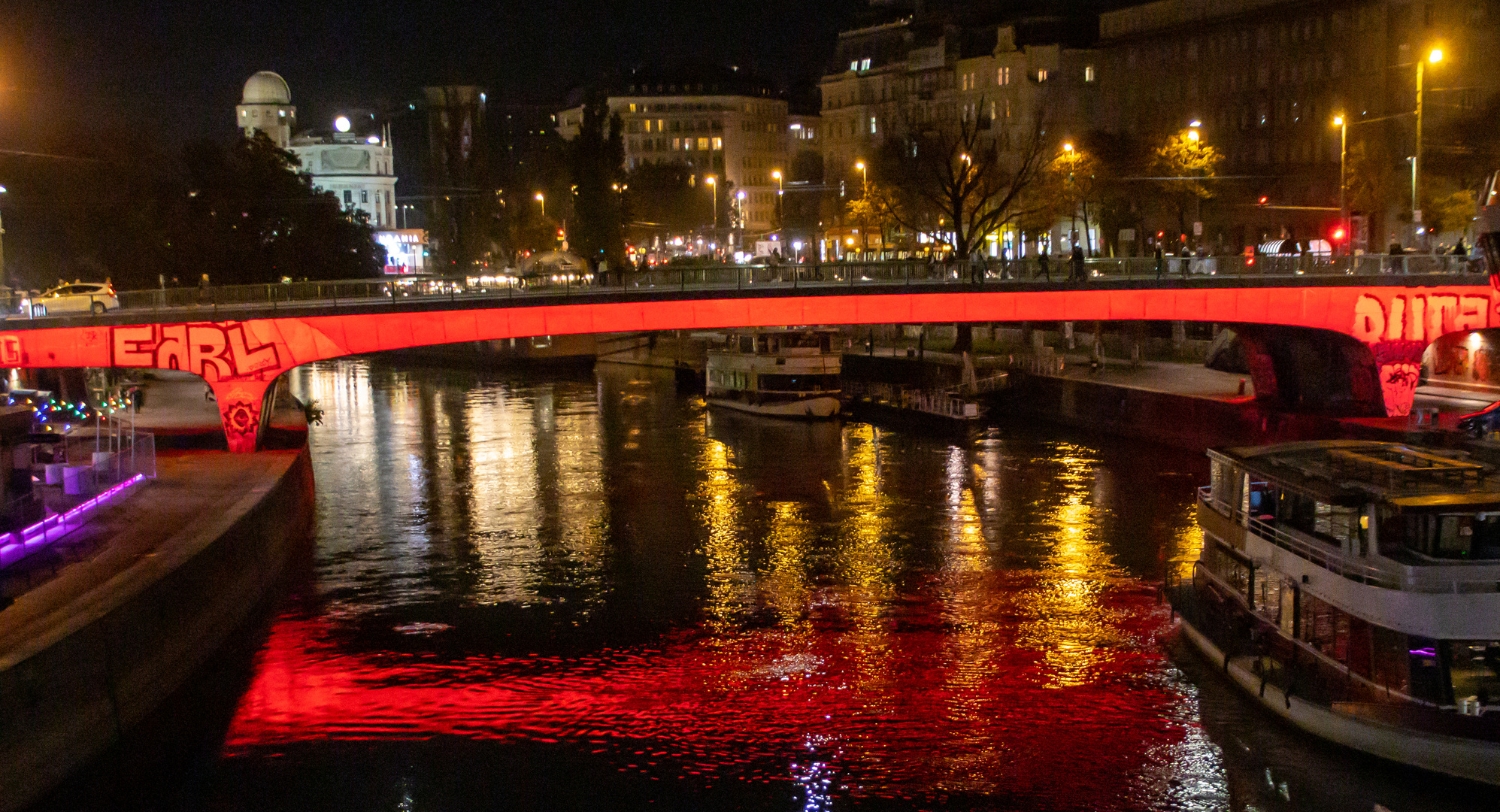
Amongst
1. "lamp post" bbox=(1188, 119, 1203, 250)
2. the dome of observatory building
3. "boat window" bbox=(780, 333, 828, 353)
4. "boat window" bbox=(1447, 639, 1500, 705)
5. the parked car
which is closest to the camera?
"boat window" bbox=(1447, 639, 1500, 705)

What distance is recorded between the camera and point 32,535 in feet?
73.9

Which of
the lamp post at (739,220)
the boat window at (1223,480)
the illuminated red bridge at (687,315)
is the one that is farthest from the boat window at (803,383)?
the lamp post at (739,220)

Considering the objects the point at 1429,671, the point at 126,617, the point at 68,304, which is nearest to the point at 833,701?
the point at 1429,671

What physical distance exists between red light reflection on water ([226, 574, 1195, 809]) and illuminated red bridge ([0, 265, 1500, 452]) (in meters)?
→ 14.2

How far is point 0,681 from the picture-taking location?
616 inches

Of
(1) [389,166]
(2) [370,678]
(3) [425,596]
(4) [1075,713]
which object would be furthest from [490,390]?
(1) [389,166]

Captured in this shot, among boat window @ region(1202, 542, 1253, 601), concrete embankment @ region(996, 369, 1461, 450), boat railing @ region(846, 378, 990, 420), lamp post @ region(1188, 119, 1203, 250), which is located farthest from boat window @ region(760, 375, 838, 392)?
boat window @ region(1202, 542, 1253, 601)

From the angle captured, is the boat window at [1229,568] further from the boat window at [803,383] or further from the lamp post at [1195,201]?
the lamp post at [1195,201]

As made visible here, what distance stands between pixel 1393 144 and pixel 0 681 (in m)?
65.1

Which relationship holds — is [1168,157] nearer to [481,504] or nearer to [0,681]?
[481,504]

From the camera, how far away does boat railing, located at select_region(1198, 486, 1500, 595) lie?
1766cm

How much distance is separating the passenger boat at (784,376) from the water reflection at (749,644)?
45.2 feet

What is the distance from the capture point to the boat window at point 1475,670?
57.5ft

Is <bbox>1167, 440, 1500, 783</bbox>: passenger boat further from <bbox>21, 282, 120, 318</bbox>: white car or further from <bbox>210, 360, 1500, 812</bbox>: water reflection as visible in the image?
<bbox>21, 282, 120, 318</bbox>: white car
